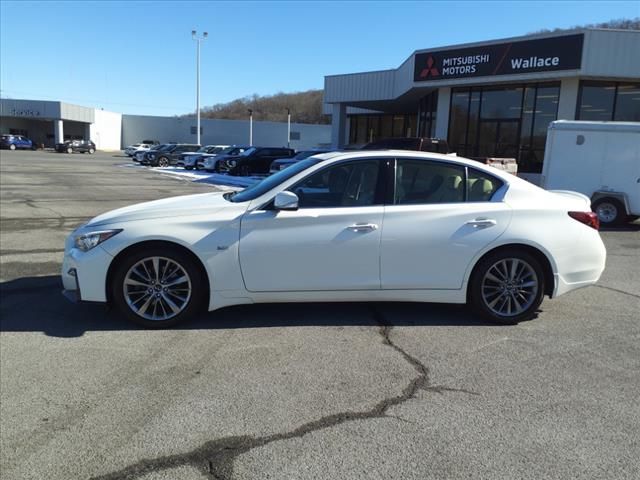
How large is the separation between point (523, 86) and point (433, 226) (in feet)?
62.0

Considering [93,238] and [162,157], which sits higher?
[162,157]

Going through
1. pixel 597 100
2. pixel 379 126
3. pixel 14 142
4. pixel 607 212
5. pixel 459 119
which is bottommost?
pixel 607 212

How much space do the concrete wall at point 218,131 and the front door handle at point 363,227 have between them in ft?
229

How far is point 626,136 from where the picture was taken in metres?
12.3

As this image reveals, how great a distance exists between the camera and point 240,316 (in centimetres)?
525

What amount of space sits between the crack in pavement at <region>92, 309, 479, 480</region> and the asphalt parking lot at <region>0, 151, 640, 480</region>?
11mm

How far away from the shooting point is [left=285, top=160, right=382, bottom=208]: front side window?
16.3ft

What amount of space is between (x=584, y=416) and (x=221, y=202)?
139 inches

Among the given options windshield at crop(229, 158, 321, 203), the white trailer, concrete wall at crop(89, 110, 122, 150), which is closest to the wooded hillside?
concrete wall at crop(89, 110, 122, 150)

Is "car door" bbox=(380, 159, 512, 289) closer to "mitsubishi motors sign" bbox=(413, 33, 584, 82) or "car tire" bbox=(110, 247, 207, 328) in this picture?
"car tire" bbox=(110, 247, 207, 328)

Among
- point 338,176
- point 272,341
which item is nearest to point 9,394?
point 272,341

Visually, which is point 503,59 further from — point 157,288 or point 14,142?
point 14,142

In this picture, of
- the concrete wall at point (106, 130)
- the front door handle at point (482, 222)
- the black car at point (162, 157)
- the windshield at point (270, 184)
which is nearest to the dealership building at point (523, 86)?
the front door handle at point (482, 222)

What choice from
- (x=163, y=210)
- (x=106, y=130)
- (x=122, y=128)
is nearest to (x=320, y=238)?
(x=163, y=210)
